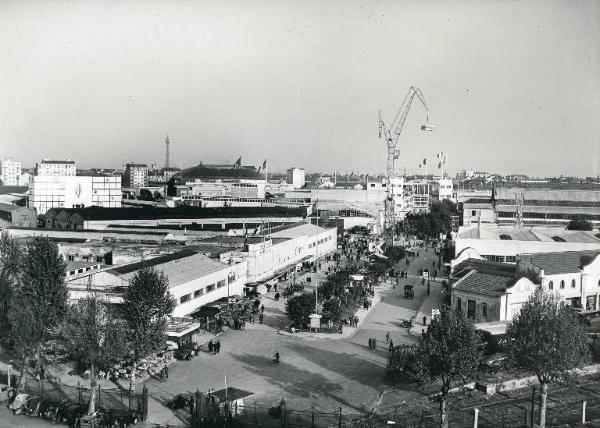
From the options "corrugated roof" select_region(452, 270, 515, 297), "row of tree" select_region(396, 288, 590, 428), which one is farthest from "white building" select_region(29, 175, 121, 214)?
"row of tree" select_region(396, 288, 590, 428)

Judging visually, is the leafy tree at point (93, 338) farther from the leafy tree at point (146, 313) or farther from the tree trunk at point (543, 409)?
the tree trunk at point (543, 409)

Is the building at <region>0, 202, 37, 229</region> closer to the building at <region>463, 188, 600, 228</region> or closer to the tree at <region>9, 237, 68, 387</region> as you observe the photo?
the tree at <region>9, 237, 68, 387</region>

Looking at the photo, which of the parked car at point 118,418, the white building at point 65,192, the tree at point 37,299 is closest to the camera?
the parked car at point 118,418

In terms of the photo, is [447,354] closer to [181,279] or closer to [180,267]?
[181,279]

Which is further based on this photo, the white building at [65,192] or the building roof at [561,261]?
the white building at [65,192]

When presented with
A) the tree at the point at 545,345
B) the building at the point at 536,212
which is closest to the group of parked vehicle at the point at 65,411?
the tree at the point at 545,345

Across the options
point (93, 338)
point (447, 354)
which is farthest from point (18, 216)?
point (447, 354)

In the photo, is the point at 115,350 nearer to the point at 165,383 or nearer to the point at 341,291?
the point at 165,383
